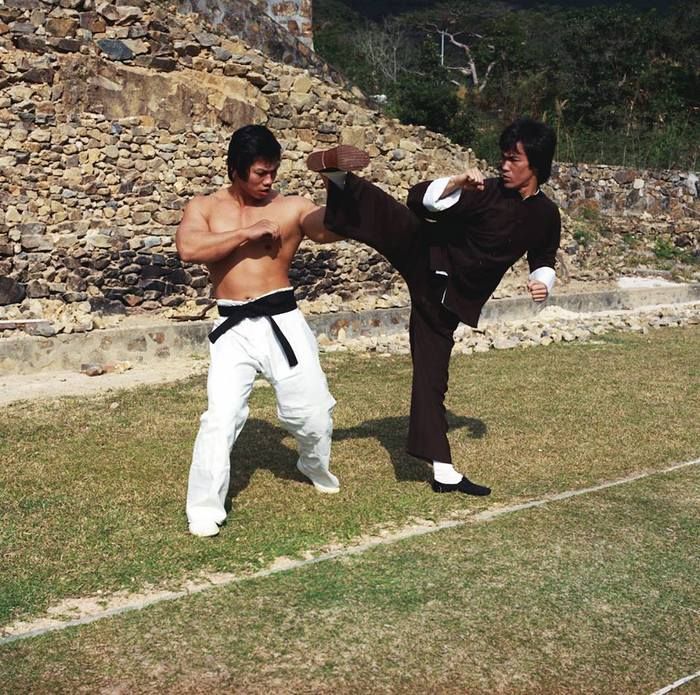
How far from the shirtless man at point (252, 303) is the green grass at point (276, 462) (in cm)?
35

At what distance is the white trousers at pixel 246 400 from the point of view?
493 centimetres

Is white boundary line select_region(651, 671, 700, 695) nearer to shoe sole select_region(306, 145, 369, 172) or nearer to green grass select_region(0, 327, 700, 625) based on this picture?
green grass select_region(0, 327, 700, 625)

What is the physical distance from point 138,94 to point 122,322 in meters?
2.75

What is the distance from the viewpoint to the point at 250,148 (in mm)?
5086

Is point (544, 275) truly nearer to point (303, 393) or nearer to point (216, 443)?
point (303, 393)

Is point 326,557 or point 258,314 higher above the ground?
point 258,314

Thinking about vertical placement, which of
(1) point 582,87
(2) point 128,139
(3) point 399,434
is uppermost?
(2) point 128,139

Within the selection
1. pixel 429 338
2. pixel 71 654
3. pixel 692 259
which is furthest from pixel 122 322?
pixel 692 259

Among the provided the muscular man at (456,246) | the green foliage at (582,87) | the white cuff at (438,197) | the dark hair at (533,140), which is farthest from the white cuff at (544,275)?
the green foliage at (582,87)

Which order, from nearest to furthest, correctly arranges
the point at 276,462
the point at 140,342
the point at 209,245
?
1. the point at 209,245
2. the point at 276,462
3. the point at 140,342

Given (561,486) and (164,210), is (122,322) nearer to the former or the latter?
(164,210)

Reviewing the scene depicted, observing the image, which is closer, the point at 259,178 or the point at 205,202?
the point at 259,178

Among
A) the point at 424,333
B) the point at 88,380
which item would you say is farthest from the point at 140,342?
the point at 424,333

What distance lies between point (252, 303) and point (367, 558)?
1.33 meters
